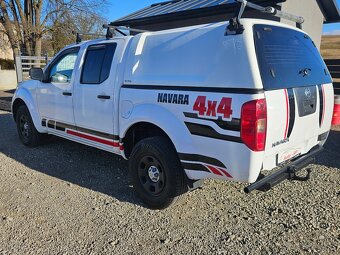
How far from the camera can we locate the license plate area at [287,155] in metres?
3.29

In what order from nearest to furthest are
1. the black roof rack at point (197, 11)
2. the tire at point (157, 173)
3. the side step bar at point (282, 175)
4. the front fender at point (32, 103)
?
1. the side step bar at point (282, 175)
2. the tire at point (157, 173)
3. the front fender at point (32, 103)
4. the black roof rack at point (197, 11)

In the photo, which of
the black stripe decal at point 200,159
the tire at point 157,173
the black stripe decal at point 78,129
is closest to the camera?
the black stripe decal at point 200,159

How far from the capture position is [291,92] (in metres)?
3.21

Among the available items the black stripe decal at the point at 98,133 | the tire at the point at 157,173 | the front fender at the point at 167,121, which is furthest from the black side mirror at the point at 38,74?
the tire at the point at 157,173

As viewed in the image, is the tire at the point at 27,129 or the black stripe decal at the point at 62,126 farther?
the tire at the point at 27,129

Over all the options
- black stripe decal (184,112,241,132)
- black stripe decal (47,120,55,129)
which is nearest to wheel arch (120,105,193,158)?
black stripe decal (184,112,241,132)

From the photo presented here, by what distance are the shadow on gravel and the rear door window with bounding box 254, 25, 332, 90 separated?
86.6 inches

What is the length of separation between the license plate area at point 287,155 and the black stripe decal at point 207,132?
0.58m

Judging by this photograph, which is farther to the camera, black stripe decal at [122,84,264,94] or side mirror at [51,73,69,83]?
side mirror at [51,73,69,83]

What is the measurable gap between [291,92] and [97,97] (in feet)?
8.43

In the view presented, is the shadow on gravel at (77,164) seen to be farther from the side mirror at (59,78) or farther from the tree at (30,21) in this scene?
the tree at (30,21)

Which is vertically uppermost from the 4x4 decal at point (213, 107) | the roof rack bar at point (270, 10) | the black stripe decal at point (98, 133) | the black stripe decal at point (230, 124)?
the roof rack bar at point (270, 10)

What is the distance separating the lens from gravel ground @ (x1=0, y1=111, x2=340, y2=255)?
3.15 metres

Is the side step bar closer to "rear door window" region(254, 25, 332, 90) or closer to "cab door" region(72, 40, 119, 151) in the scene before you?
"rear door window" region(254, 25, 332, 90)
